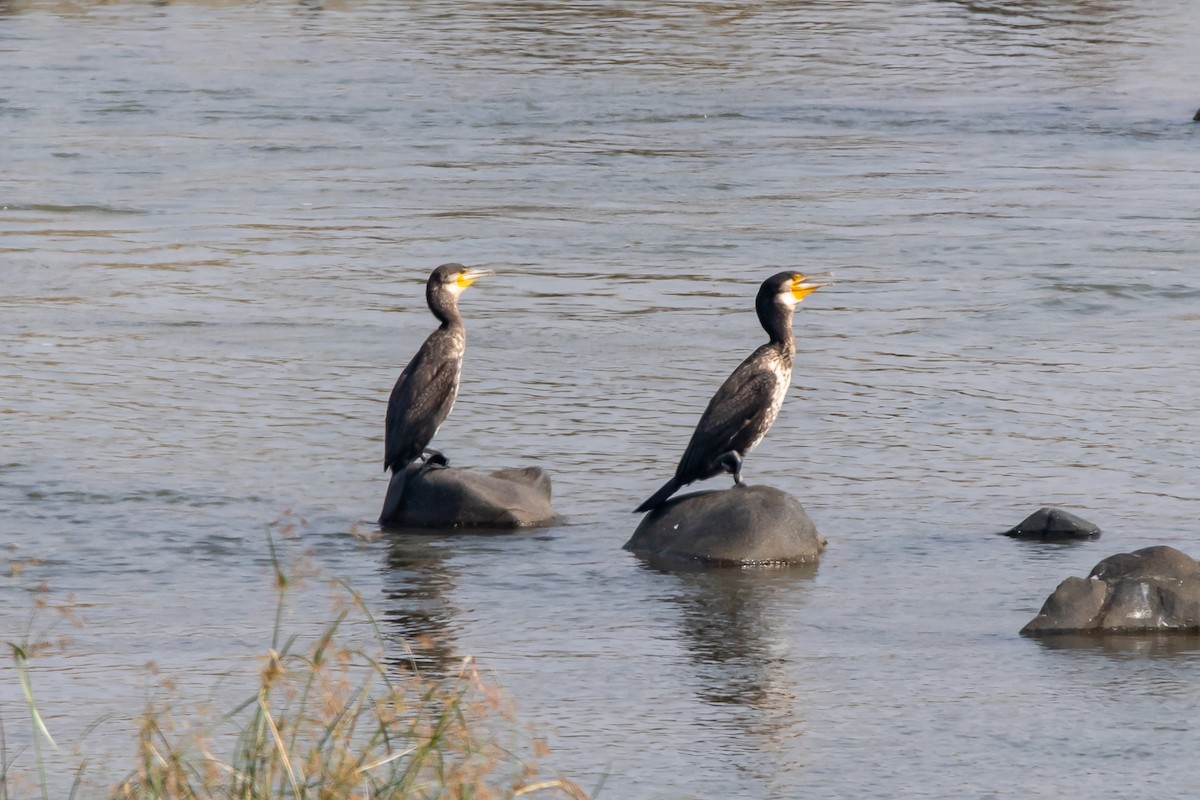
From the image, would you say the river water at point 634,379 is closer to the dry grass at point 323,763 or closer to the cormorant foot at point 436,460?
the cormorant foot at point 436,460

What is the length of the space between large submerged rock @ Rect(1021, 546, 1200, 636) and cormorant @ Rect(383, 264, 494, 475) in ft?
11.5

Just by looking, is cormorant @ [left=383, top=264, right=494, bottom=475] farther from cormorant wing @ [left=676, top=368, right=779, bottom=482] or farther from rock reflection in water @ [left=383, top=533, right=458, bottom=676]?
cormorant wing @ [left=676, top=368, right=779, bottom=482]

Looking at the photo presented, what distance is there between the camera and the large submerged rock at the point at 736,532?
941 centimetres

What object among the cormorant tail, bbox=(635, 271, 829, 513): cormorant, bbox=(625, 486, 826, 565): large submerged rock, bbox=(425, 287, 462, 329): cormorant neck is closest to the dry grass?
bbox=(625, 486, 826, 565): large submerged rock

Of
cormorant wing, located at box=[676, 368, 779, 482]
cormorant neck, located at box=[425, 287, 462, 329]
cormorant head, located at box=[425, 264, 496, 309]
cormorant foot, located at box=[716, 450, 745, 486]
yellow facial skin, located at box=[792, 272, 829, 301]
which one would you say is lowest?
cormorant foot, located at box=[716, 450, 745, 486]

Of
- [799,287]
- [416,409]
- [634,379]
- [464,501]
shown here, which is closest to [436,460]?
[416,409]

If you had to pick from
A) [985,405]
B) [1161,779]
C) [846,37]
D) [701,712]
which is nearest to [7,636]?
[701,712]

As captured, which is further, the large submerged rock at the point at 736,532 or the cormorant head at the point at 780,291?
the cormorant head at the point at 780,291

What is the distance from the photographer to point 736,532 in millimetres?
9469

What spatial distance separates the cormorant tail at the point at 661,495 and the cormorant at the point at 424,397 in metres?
1.17

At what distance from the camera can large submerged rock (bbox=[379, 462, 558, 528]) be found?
10.1m

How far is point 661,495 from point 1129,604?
2.47 metres

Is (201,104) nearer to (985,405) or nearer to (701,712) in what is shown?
(985,405)

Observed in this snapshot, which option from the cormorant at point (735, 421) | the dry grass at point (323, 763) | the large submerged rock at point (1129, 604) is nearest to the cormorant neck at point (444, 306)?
the cormorant at point (735, 421)
